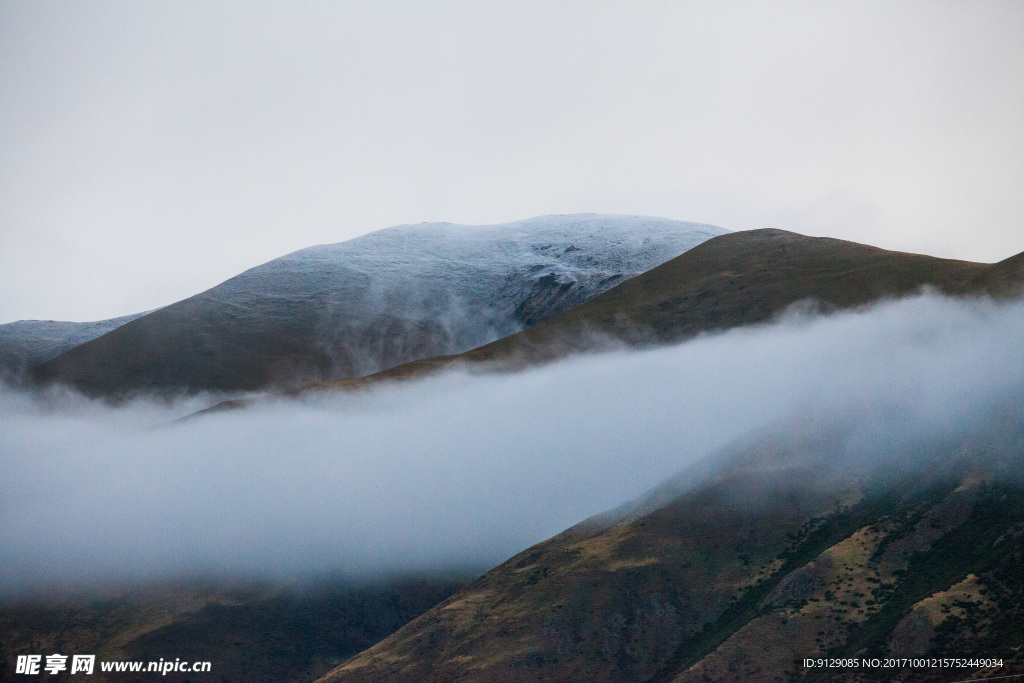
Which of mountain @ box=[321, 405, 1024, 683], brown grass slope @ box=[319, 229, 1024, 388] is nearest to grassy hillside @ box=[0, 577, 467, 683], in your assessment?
mountain @ box=[321, 405, 1024, 683]

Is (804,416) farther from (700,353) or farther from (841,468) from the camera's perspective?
(700,353)

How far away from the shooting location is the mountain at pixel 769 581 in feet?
258

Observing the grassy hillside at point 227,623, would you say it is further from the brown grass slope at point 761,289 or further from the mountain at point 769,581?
the brown grass slope at point 761,289

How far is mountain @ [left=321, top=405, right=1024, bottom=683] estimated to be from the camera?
3090 inches

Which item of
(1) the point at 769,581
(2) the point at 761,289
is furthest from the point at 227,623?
(2) the point at 761,289

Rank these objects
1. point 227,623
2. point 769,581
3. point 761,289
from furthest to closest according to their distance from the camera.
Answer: point 761,289
point 227,623
point 769,581

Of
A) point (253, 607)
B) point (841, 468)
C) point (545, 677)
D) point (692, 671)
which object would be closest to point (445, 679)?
point (545, 677)

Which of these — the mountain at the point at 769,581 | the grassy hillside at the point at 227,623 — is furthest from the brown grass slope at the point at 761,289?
the grassy hillside at the point at 227,623

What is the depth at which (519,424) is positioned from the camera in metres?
196

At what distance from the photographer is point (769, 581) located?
97.3 metres

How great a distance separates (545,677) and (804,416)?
52.9 m

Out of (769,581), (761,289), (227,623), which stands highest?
(761,289)

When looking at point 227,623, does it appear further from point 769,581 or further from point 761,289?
point 761,289

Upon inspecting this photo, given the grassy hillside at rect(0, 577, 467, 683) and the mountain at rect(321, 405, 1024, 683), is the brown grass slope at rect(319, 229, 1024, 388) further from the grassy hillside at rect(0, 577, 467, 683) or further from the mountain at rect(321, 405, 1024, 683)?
the grassy hillside at rect(0, 577, 467, 683)
